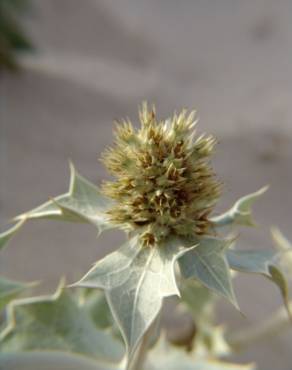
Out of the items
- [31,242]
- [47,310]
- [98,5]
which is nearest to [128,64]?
[98,5]

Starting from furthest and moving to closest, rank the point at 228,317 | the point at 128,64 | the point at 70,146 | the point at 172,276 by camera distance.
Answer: the point at 128,64 < the point at 70,146 < the point at 228,317 < the point at 172,276

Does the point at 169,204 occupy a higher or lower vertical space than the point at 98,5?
lower

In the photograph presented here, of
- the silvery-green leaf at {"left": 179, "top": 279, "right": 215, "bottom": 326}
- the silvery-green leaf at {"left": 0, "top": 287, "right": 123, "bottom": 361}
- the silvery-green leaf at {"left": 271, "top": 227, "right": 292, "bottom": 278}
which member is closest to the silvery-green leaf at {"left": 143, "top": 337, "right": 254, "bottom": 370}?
the silvery-green leaf at {"left": 0, "top": 287, "right": 123, "bottom": 361}

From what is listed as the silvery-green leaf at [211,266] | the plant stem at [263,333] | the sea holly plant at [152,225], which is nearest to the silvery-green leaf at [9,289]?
the sea holly plant at [152,225]

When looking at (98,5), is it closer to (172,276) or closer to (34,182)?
(34,182)

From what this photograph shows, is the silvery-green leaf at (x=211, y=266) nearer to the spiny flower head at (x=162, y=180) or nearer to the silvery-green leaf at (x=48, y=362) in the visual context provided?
the spiny flower head at (x=162, y=180)

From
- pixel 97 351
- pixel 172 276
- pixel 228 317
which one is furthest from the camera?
pixel 228 317
